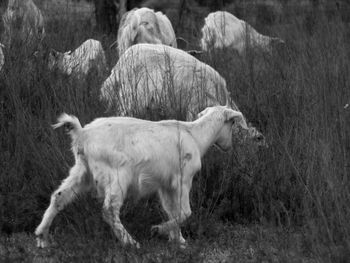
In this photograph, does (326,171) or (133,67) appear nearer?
(326,171)

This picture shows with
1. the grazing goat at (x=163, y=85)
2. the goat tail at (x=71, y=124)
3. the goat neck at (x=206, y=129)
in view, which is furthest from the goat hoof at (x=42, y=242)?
the grazing goat at (x=163, y=85)

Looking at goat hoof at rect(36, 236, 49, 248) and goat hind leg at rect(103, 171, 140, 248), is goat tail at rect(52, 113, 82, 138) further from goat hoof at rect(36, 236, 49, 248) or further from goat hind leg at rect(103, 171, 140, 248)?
goat hoof at rect(36, 236, 49, 248)

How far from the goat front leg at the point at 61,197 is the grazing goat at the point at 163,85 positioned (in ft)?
5.29

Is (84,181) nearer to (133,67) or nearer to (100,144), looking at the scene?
(100,144)

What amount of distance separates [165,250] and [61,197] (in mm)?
684

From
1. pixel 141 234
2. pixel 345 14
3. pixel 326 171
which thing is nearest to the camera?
pixel 326 171

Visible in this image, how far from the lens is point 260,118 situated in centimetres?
797

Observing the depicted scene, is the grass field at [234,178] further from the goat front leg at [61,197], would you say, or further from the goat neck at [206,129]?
the goat neck at [206,129]

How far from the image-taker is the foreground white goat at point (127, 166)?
5.28 metres

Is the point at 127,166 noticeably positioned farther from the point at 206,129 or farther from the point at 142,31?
the point at 142,31

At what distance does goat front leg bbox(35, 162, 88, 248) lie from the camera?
17.5 ft

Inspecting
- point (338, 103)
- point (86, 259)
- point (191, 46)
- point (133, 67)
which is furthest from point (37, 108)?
point (191, 46)

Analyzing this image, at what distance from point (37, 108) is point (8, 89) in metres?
0.36

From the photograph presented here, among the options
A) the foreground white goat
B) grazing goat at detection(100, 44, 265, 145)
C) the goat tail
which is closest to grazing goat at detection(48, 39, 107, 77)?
grazing goat at detection(100, 44, 265, 145)
